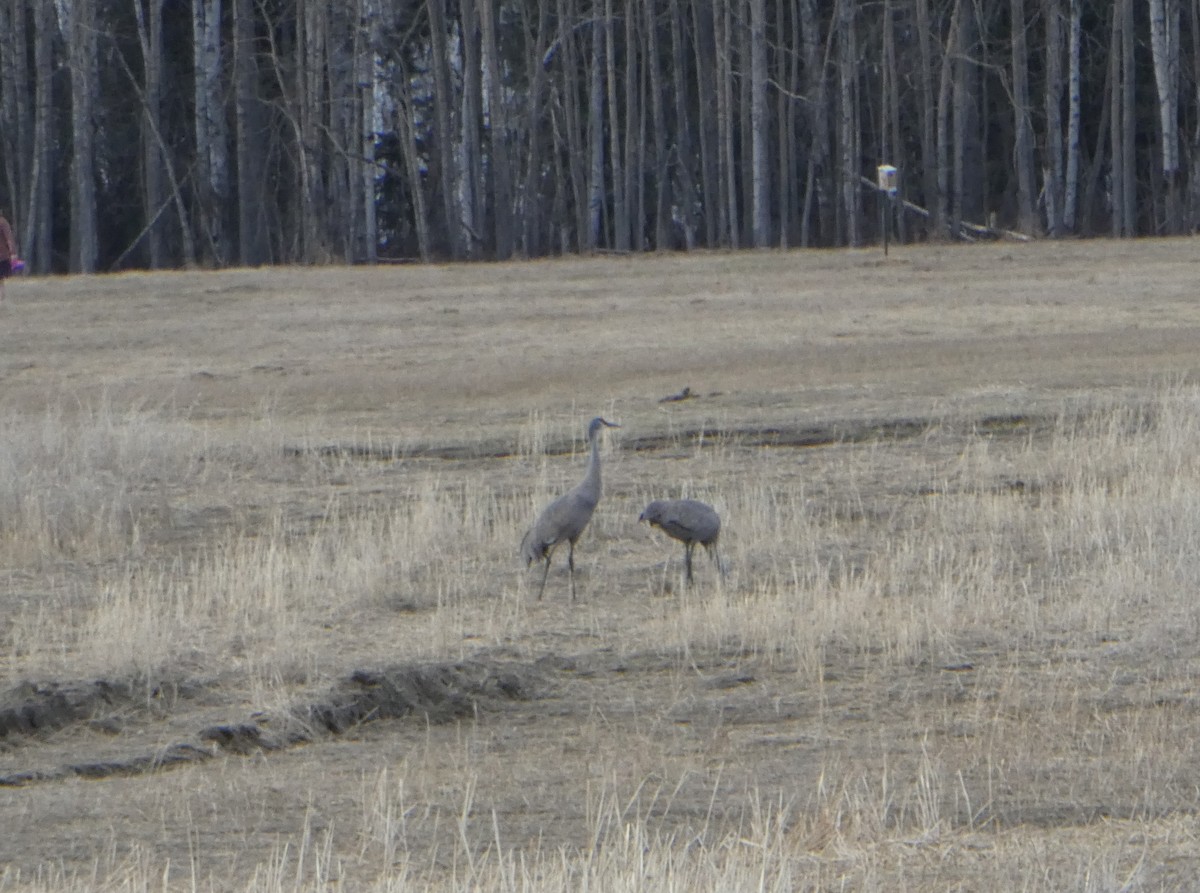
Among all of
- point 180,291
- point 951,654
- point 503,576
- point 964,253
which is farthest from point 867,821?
point 964,253

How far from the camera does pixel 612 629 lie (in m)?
8.66

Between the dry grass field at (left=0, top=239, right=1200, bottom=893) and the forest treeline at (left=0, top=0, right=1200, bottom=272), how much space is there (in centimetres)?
1811

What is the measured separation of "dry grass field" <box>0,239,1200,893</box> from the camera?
218 inches

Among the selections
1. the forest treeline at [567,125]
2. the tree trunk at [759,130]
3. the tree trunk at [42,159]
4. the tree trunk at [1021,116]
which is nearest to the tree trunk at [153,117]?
the forest treeline at [567,125]

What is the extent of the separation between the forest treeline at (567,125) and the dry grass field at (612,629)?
1811 centimetres

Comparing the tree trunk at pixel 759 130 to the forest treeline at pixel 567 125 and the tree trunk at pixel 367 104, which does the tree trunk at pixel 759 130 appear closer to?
the forest treeline at pixel 567 125

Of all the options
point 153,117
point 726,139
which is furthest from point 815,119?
point 153,117

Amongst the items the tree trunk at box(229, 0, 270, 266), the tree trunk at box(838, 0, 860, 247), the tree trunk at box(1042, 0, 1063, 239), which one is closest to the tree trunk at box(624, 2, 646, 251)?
the tree trunk at box(838, 0, 860, 247)

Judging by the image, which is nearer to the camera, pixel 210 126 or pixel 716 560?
pixel 716 560

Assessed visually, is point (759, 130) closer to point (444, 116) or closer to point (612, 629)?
point (444, 116)

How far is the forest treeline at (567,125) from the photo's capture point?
38688 mm

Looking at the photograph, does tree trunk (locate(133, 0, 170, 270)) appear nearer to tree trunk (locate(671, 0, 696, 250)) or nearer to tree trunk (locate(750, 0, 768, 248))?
tree trunk (locate(671, 0, 696, 250))

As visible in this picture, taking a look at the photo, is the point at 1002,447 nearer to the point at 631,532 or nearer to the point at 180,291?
the point at 631,532

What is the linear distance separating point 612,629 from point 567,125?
3775 cm
